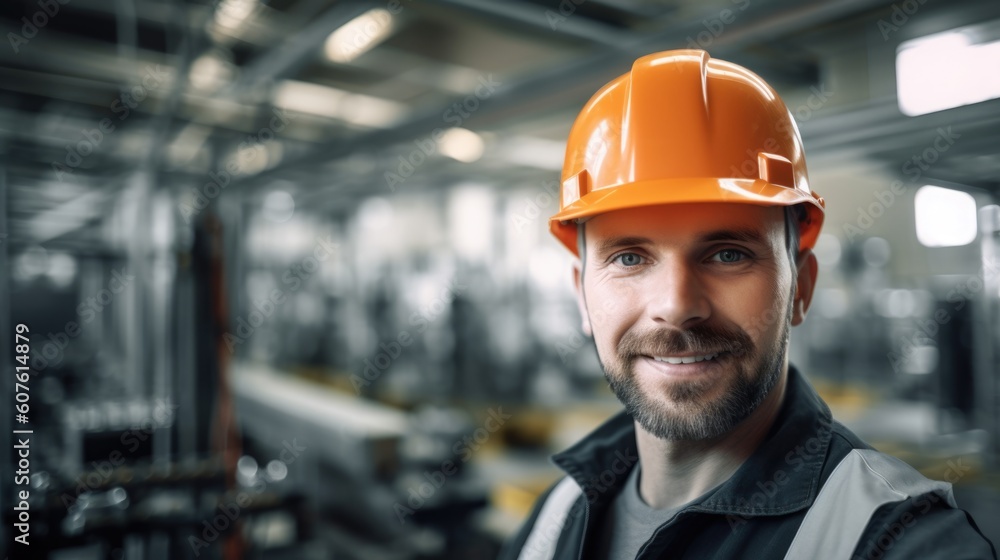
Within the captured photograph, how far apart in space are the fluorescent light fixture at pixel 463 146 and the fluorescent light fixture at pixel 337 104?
0.63m

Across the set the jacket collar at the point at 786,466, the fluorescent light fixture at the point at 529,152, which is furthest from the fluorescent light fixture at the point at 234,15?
the jacket collar at the point at 786,466

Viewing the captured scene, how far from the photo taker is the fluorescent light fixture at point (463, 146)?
7735mm

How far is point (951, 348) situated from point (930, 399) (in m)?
2.79

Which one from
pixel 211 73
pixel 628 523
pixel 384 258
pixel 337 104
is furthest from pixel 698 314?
pixel 384 258

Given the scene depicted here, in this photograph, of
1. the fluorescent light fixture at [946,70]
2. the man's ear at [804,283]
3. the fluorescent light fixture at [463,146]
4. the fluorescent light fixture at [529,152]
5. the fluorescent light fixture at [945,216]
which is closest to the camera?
the man's ear at [804,283]

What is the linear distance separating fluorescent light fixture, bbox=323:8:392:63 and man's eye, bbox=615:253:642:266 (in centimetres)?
431

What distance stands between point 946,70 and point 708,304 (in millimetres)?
3219

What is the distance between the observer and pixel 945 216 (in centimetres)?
790

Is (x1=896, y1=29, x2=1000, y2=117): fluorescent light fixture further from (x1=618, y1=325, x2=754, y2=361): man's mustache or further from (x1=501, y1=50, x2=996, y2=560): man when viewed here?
(x1=618, y1=325, x2=754, y2=361): man's mustache

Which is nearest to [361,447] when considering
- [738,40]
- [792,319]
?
[738,40]

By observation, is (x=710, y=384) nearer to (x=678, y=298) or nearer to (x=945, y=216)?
(x=678, y=298)

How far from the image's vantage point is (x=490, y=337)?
9750 mm

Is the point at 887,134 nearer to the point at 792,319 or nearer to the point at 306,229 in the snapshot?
the point at 792,319

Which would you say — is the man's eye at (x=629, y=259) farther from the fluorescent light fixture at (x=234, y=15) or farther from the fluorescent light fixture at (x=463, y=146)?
the fluorescent light fixture at (x=463, y=146)
